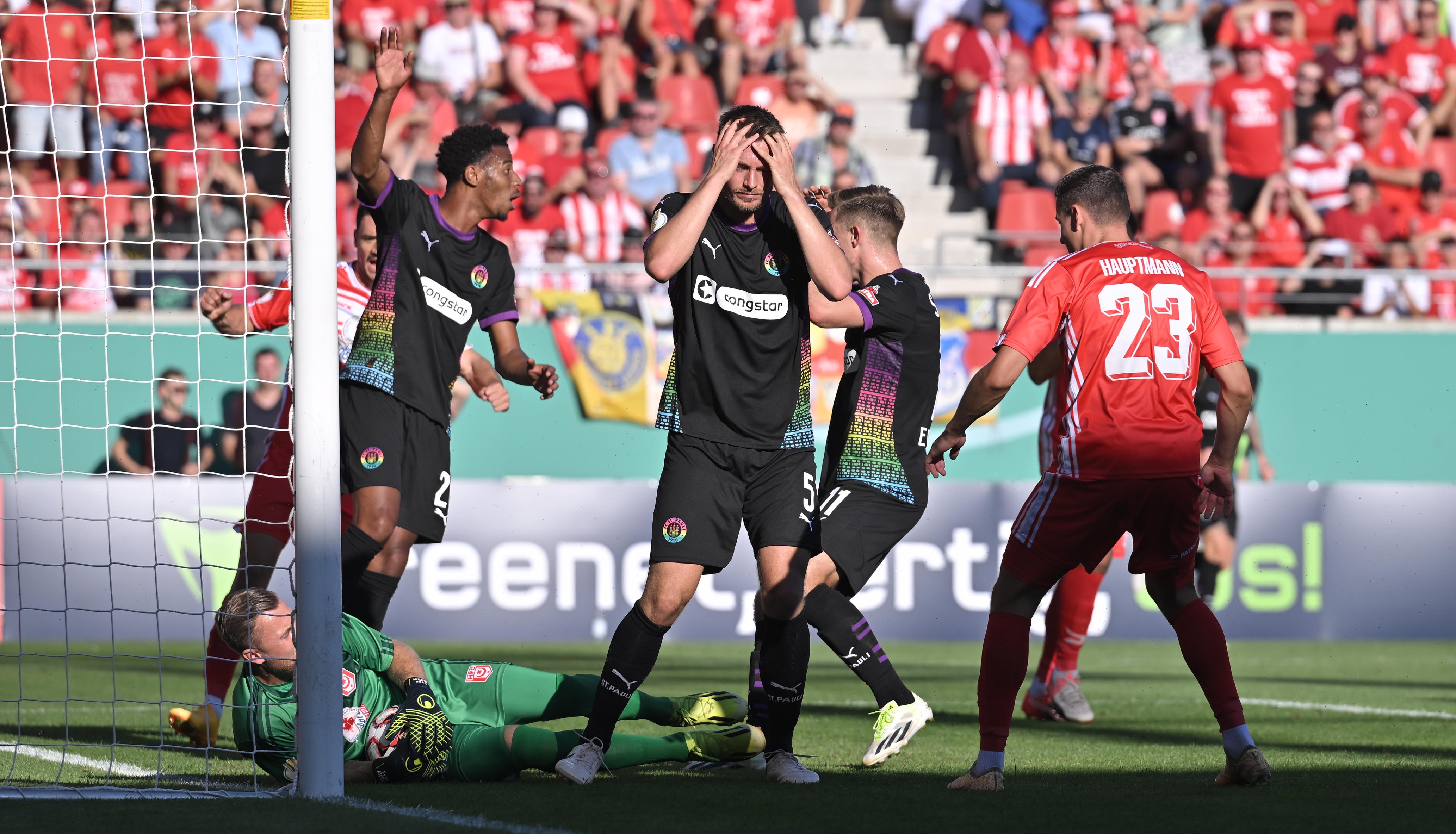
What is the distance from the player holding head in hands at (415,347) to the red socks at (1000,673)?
2.07 meters

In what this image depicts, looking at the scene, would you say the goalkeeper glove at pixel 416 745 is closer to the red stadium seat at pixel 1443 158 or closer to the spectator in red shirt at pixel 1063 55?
the spectator in red shirt at pixel 1063 55

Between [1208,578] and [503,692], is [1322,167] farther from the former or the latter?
[503,692]

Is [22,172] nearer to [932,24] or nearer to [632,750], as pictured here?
[932,24]

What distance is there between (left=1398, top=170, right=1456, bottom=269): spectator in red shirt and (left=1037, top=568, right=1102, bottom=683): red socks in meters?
9.79

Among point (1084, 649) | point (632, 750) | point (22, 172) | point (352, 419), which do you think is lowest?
point (1084, 649)

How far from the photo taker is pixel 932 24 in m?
17.2

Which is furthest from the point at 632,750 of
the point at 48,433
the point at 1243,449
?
the point at 1243,449

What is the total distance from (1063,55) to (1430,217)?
13.4ft

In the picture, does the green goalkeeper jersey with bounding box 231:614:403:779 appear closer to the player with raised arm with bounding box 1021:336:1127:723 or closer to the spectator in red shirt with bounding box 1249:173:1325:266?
the player with raised arm with bounding box 1021:336:1127:723

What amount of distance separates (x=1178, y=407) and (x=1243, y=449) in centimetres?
926

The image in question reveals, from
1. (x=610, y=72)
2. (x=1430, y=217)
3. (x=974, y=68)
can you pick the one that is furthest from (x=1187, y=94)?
(x=610, y=72)

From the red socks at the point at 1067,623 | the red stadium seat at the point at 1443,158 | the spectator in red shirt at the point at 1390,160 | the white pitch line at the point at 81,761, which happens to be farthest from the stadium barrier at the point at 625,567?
the red stadium seat at the point at 1443,158

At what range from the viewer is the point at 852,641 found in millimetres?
6020

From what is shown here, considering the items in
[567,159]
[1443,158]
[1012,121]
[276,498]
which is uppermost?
[1012,121]
